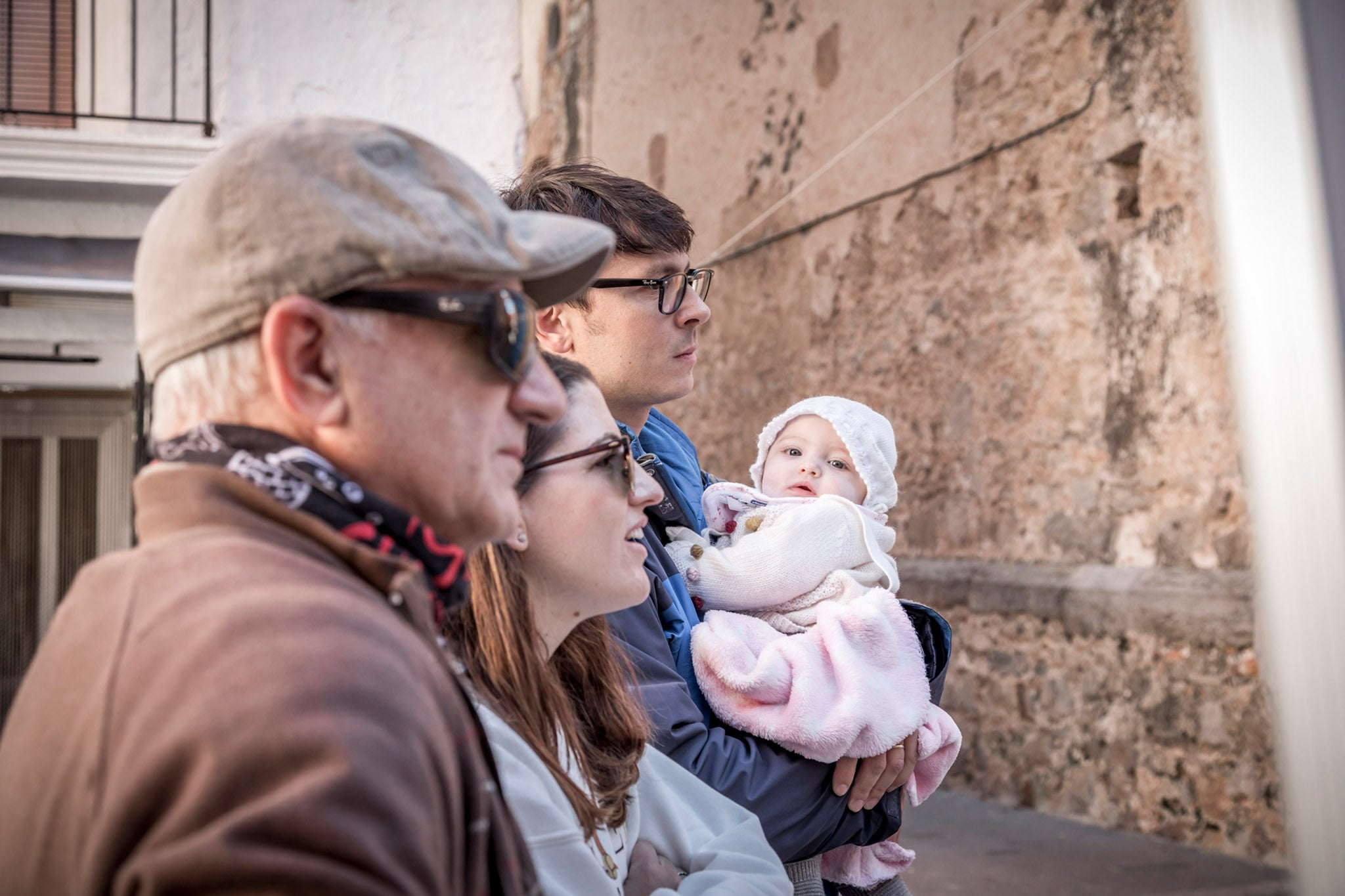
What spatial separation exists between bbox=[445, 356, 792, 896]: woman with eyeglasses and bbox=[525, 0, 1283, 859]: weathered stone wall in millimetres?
3548

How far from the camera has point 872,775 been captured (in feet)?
7.09

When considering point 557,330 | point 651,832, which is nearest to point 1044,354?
point 557,330

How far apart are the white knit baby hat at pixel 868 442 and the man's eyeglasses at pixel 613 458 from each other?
1069 millimetres

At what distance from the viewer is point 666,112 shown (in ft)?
31.4

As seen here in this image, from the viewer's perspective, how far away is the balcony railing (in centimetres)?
786

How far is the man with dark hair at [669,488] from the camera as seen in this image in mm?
2090

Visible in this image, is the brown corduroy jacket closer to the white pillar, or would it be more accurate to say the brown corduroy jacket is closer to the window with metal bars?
the white pillar

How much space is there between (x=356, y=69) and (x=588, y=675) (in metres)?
7.56

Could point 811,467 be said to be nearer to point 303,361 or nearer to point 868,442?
point 868,442

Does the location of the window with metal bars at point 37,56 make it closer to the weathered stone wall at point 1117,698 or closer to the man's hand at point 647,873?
the weathered stone wall at point 1117,698

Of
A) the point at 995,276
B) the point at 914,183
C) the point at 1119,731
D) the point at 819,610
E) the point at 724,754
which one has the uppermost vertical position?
the point at 914,183

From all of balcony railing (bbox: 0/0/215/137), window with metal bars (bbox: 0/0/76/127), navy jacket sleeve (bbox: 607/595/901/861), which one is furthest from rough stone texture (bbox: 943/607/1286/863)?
window with metal bars (bbox: 0/0/76/127)

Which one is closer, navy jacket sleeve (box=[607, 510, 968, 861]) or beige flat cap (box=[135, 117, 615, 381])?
beige flat cap (box=[135, 117, 615, 381])

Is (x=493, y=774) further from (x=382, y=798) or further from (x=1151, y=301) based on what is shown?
(x=1151, y=301)
